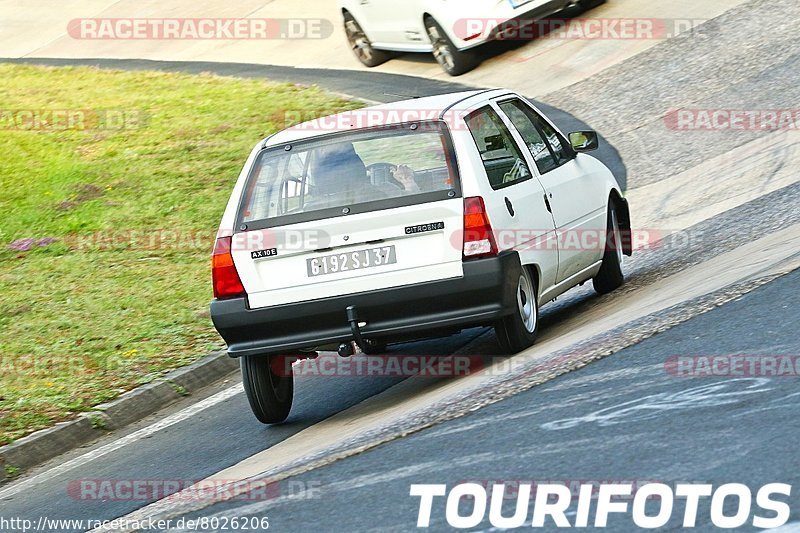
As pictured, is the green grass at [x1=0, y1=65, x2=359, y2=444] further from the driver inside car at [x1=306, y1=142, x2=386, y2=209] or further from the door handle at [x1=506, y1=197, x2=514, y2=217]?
the door handle at [x1=506, y1=197, x2=514, y2=217]

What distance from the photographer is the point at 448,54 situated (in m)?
19.7

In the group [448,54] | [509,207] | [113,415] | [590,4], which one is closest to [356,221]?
[509,207]

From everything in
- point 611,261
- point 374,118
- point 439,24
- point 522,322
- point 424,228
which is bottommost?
point 611,261

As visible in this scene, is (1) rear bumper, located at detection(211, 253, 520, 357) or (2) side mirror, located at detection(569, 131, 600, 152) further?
(2) side mirror, located at detection(569, 131, 600, 152)

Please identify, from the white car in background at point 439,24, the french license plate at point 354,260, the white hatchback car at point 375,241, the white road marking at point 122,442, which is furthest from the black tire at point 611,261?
the white car in background at point 439,24

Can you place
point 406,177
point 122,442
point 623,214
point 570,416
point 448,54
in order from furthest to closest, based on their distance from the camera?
point 448,54 < point 623,214 < point 122,442 < point 406,177 < point 570,416

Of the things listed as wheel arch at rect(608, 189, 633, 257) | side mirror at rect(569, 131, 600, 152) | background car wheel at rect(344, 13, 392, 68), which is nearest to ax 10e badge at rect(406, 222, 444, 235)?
side mirror at rect(569, 131, 600, 152)

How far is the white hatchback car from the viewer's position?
7801 mm

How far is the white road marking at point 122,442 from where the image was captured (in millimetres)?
8203

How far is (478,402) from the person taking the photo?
7.15 meters

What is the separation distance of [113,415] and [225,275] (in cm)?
193

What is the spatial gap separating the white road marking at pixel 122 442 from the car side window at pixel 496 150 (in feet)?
8.63

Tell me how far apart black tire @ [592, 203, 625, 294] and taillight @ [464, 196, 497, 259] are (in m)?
2.38

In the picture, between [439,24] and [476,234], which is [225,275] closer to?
[476,234]
